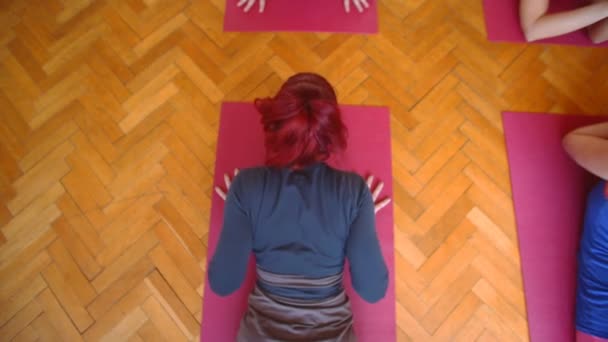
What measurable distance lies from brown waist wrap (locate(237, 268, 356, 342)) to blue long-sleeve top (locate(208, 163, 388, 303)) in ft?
0.07

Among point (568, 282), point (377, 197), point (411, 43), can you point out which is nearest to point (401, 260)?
point (377, 197)

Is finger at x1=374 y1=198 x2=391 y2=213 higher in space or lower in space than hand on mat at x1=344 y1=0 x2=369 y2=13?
lower

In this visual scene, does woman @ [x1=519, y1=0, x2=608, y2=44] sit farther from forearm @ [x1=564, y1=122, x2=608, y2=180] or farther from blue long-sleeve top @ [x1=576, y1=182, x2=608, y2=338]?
blue long-sleeve top @ [x1=576, y1=182, x2=608, y2=338]

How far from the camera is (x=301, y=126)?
2.81 ft

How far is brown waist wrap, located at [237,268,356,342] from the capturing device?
3.52 feet

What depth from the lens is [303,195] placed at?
3.17ft

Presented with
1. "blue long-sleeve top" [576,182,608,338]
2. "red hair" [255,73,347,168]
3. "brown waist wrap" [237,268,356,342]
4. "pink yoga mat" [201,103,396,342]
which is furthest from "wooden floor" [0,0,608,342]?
"red hair" [255,73,347,168]

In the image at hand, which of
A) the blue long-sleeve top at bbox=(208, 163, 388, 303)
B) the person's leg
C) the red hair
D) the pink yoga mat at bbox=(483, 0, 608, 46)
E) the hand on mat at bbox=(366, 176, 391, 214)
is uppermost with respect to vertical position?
the red hair

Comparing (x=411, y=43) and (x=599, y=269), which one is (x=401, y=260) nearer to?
(x=599, y=269)

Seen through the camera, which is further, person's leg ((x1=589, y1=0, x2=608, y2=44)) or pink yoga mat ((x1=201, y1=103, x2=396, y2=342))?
person's leg ((x1=589, y1=0, x2=608, y2=44))

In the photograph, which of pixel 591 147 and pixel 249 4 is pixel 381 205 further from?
pixel 249 4

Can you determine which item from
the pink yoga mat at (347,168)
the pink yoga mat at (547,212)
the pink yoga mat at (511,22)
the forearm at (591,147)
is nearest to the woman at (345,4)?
the pink yoga mat at (347,168)

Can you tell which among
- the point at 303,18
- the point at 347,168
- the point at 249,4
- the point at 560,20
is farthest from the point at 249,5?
the point at 560,20

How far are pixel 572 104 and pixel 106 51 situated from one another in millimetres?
2290
